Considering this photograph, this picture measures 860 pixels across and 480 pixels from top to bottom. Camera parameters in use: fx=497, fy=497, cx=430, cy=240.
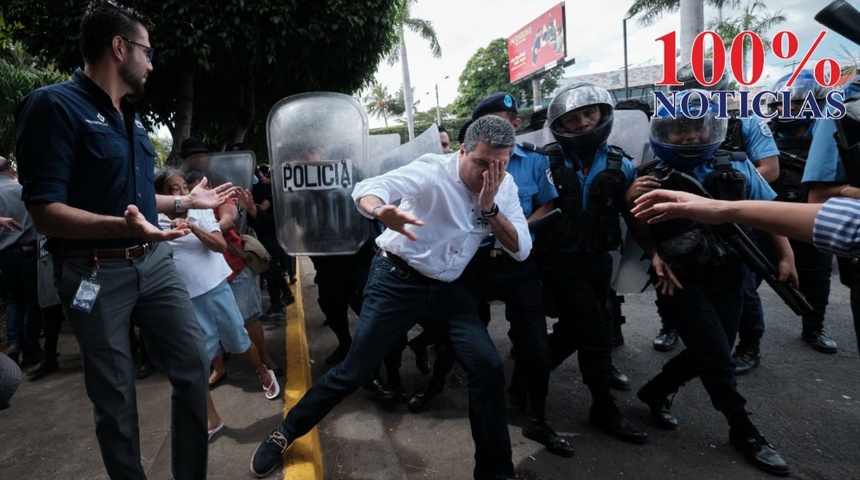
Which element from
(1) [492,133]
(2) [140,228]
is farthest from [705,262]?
(2) [140,228]

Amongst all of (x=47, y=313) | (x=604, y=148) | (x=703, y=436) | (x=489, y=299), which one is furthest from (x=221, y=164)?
(x=703, y=436)

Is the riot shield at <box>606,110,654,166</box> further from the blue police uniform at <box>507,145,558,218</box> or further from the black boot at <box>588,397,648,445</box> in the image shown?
the black boot at <box>588,397,648,445</box>

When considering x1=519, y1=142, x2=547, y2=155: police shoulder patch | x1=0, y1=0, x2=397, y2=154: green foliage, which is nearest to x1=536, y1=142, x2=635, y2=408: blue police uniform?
x1=519, y1=142, x2=547, y2=155: police shoulder patch

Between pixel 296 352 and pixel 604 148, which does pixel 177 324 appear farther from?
pixel 604 148

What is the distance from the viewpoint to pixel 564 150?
9.50 ft

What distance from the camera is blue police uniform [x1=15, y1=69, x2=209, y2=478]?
175 centimetres

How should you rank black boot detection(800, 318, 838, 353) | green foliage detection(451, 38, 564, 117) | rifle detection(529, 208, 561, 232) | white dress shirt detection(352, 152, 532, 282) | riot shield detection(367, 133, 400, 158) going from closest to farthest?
1. white dress shirt detection(352, 152, 532, 282)
2. rifle detection(529, 208, 561, 232)
3. black boot detection(800, 318, 838, 353)
4. riot shield detection(367, 133, 400, 158)
5. green foliage detection(451, 38, 564, 117)

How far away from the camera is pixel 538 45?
39750 millimetres

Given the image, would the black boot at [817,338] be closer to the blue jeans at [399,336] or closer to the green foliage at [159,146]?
the blue jeans at [399,336]

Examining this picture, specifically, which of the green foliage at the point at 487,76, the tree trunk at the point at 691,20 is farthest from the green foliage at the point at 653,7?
the green foliage at the point at 487,76

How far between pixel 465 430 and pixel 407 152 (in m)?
1.81

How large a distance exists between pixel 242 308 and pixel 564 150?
232 centimetres

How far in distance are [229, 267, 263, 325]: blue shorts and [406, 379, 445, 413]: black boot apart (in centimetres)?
121

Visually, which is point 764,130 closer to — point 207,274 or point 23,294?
point 207,274
